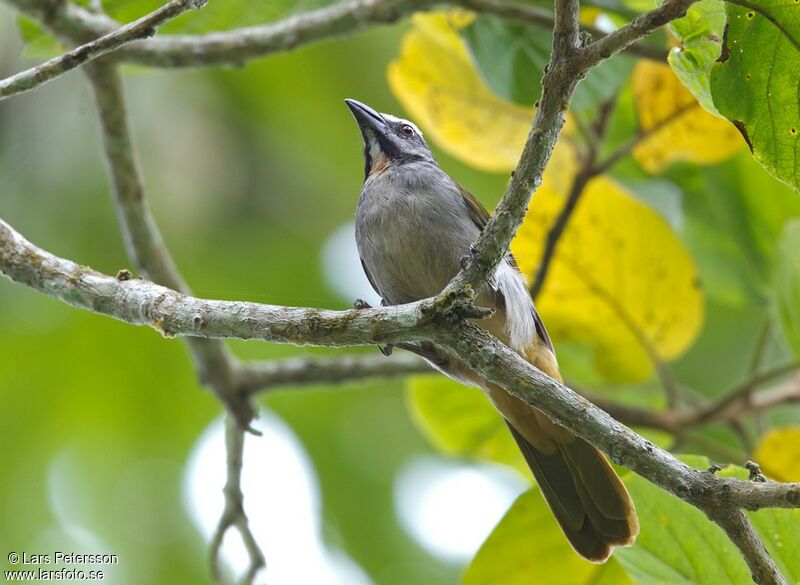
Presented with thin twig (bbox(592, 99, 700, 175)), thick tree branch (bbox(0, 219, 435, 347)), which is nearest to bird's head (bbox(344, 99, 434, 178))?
thin twig (bbox(592, 99, 700, 175))

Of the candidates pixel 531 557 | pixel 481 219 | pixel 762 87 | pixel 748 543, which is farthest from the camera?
pixel 481 219

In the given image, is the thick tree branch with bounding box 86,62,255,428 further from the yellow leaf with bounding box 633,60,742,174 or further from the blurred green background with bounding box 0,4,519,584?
the yellow leaf with bounding box 633,60,742,174

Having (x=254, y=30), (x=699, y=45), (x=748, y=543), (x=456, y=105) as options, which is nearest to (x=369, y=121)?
(x=456, y=105)

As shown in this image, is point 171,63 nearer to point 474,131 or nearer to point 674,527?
point 474,131

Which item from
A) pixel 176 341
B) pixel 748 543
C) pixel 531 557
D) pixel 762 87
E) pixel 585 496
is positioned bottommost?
pixel 748 543

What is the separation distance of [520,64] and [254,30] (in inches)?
43.5

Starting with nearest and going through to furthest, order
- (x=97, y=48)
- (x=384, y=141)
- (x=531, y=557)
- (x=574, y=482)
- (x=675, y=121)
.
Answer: (x=97, y=48) → (x=531, y=557) → (x=574, y=482) → (x=675, y=121) → (x=384, y=141)

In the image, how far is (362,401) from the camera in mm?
6848

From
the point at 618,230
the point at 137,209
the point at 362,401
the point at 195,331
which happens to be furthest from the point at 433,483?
the point at 195,331

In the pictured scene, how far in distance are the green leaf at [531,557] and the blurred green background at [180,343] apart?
2.48 metres

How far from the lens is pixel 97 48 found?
103 inches

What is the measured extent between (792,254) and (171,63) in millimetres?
2651

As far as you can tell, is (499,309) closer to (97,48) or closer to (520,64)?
(520,64)

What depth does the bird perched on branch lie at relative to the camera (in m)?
3.53
